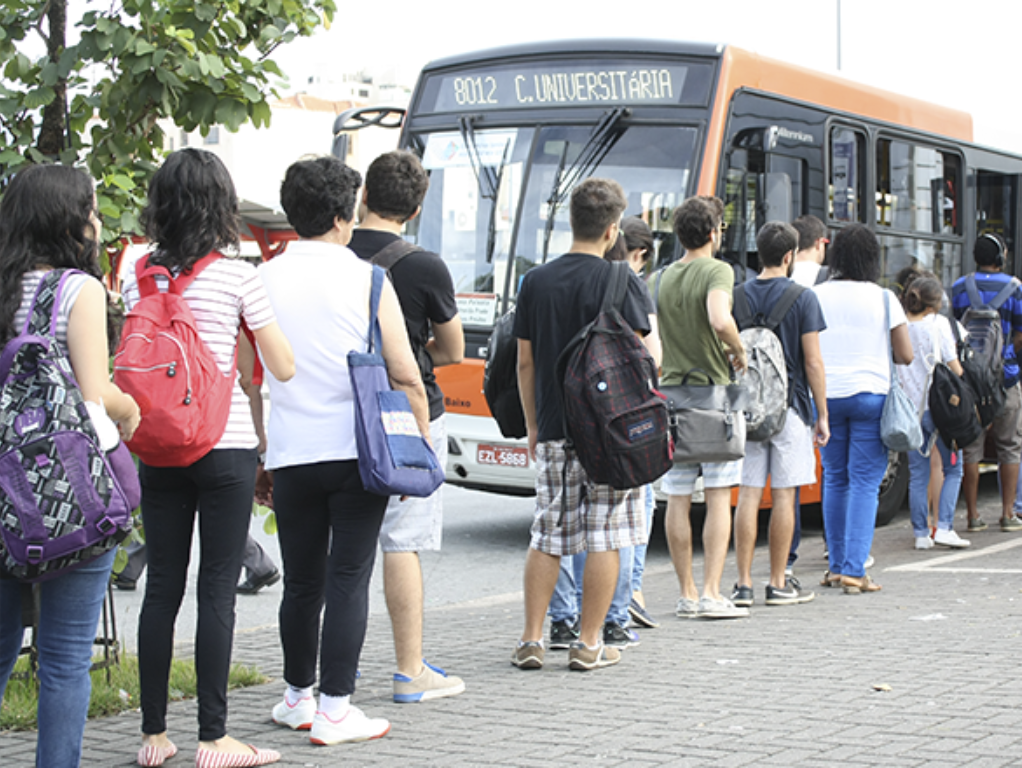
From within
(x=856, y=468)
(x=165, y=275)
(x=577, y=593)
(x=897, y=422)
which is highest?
(x=165, y=275)

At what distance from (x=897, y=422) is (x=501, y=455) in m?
3.00

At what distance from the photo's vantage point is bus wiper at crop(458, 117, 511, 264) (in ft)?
32.0

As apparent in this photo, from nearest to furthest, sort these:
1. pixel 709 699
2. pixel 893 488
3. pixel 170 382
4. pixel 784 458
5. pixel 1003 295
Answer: pixel 170 382 → pixel 709 699 → pixel 784 458 → pixel 1003 295 → pixel 893 488

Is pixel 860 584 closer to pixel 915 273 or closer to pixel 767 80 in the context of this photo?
pixel 915 273

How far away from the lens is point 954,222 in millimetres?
12234

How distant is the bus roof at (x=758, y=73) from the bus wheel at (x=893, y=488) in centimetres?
277

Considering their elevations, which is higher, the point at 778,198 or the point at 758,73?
the point at 758,73

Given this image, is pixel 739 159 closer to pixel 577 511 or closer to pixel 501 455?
pixel 501 455

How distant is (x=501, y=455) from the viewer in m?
9.59

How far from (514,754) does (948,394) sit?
5.88 metres

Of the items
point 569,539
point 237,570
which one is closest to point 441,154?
point 569,539

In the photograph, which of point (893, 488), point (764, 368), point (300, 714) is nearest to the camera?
point (300, 714)

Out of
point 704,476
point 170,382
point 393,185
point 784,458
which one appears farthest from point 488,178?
point 170,382

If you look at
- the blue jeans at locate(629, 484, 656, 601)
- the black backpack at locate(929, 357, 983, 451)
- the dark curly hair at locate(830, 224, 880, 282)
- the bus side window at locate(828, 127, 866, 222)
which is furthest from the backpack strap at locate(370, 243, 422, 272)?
the bus side window at locate(828, 127, 866, 222)
